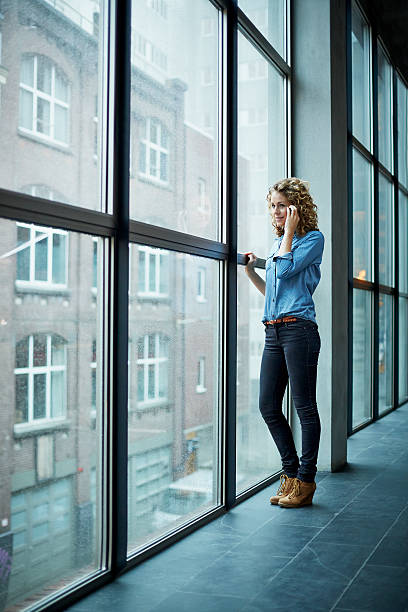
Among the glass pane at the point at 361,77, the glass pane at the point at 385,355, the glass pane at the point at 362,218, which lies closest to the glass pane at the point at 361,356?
the glass pane at the point at 362,218

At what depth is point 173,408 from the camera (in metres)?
2.88

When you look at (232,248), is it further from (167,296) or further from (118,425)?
(118,425)

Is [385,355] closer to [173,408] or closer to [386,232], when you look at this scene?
[386,232]

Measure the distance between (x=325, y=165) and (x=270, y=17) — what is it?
872 millimetres

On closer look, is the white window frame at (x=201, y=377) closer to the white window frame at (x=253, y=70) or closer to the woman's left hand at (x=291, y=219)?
the woman's left hand at (x=291, y=219)

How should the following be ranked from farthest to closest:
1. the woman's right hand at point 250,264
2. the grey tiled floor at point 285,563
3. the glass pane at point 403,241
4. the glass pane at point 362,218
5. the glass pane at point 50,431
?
the glass pane at point 403,241 → the glass pane at point 362,218 → the woman's right hand at point 250,264 → the grey tiled floor at point 285,563 → the glass pane at point 50,431

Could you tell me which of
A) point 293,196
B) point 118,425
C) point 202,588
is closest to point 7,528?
point 118,425

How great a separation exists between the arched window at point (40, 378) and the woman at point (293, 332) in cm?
139

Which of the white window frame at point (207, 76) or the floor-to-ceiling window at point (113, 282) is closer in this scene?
the floor-to-ceiling window at point (113, 282)

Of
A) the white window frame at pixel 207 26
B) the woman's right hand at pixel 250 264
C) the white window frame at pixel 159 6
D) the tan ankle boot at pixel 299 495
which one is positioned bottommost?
the tan ankle boot at pixel 299 495

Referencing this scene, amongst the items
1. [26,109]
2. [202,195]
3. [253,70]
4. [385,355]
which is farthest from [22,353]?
[385,355]

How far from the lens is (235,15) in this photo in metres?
3.51

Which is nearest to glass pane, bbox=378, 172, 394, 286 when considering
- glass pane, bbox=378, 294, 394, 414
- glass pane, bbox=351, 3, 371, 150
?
glass pane, bbox=378, 294, 394, 414

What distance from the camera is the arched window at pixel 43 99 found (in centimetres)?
199
